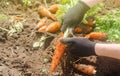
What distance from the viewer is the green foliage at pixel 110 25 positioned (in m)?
3.84

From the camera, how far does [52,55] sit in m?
3.62

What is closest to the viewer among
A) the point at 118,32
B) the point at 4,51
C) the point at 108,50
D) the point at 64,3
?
the point at 108,50

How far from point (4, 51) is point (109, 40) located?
1.52 m

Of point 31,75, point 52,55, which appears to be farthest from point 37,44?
point 31,75

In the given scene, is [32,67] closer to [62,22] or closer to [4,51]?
[4,51]

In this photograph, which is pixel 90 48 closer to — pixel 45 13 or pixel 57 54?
pixel 57 54

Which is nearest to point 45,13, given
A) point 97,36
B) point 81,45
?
point 97,36

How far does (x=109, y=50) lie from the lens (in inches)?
111

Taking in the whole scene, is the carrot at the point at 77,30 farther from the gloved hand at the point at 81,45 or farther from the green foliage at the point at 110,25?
the gloved hand at the point at 81,45

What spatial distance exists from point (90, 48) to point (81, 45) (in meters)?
0.11

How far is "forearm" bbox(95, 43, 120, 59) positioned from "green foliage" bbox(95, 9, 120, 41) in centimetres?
95

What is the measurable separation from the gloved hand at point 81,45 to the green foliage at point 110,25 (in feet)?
2.93

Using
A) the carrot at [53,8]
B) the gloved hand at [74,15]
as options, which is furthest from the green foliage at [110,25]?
the carrot at [53,8]

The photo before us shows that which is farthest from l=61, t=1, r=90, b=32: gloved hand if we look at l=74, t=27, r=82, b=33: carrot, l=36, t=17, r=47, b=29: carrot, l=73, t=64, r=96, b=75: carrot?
l=73, t=64, r=96, b=75: carrot
